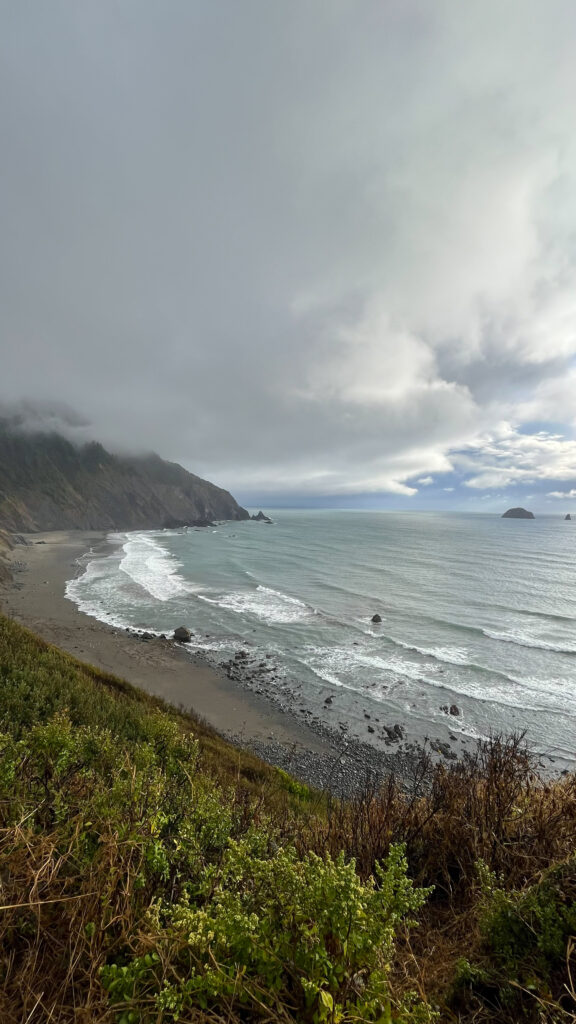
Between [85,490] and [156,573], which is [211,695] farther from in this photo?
[85,490]

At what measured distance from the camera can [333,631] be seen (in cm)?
3017

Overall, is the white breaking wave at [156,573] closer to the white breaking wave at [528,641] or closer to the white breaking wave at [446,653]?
the white breaking wave at [446,653]

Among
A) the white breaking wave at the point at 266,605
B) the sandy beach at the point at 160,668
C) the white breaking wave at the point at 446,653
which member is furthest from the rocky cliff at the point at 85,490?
the white breaking wave at the point at 446,653

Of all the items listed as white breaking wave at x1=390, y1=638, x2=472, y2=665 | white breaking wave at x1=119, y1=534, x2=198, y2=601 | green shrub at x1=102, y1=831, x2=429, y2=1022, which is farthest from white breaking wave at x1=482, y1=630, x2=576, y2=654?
green shrub at x1=102, y1=831, x2=429, y2=1022

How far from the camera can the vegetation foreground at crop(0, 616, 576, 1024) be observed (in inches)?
73.1

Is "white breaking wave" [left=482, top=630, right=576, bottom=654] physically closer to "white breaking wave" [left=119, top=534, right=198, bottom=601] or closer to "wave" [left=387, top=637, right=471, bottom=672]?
"wave" [left=387, top=637, right=471, bottom=672]

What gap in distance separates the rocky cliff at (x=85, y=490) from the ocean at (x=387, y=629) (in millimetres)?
62096

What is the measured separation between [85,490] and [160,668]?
11995 centimetres

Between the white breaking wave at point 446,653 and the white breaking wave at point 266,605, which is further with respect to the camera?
the white breaking wave at point 266,605

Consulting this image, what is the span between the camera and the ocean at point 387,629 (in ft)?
63.5

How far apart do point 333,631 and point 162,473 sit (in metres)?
151

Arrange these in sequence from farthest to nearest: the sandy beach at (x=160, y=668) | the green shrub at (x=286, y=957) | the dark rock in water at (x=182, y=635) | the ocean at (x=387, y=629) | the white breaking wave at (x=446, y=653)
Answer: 1. the dark rock in water at (x=182, y=635)
2. the white breaking wave at (x=446, y=653)
3. the ocean at (x=387, y=629)
4. the sandy beach at (x=160, y=668)
5. the green shrub at (x=286, y=957)

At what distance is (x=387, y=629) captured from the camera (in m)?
30.7

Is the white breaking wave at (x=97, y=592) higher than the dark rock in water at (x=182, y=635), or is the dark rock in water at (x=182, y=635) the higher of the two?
the white breaking wave at (x=97, y=592)
